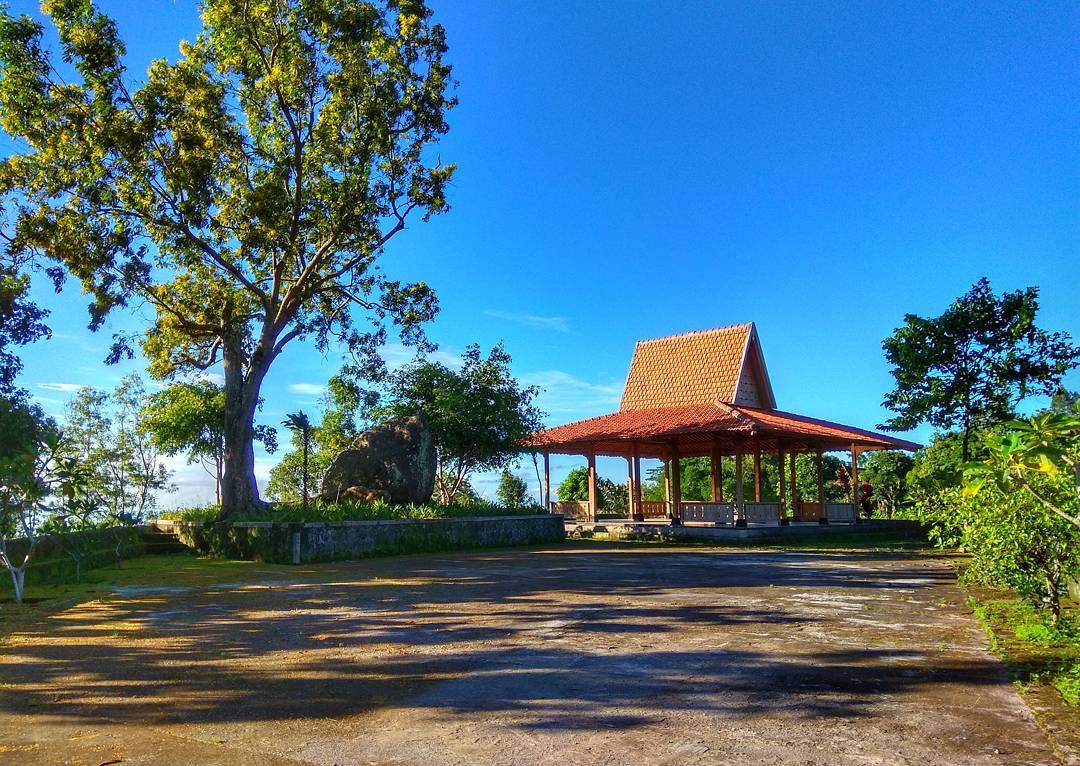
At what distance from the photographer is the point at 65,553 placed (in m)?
12.4

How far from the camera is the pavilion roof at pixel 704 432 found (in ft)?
64.9

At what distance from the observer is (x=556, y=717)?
4.06m

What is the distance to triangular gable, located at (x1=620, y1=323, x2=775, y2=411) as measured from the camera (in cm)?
2392

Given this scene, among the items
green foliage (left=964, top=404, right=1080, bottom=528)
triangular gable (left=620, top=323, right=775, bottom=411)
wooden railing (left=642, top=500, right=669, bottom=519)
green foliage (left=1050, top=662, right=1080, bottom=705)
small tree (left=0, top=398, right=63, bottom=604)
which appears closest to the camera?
green foliage (left=964, top=404, right=1080, bottom=528)

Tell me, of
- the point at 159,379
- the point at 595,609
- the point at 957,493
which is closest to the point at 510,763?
the point at 595,609

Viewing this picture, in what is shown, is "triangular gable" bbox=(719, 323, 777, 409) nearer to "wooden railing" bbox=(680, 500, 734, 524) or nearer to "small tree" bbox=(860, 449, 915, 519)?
"wooden railing" bbox=(680, 500, 734, 524)

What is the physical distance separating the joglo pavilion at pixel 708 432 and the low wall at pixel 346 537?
4502 millimetres

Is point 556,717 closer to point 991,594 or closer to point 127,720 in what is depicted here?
point 127,720

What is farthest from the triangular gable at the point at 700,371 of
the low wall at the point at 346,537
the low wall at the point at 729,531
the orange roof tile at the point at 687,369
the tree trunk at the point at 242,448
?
the tree trunk at the point at 242,448

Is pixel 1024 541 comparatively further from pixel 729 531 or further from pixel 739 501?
pixel 739 501

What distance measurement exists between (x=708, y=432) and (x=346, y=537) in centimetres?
979

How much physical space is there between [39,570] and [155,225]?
29.1 ft

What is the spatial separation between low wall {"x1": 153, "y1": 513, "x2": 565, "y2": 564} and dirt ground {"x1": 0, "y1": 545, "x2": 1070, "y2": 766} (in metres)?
5.40

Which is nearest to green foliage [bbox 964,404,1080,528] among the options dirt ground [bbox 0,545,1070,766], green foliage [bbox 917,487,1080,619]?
dirt ground [bbox 0,545,1070,766]
